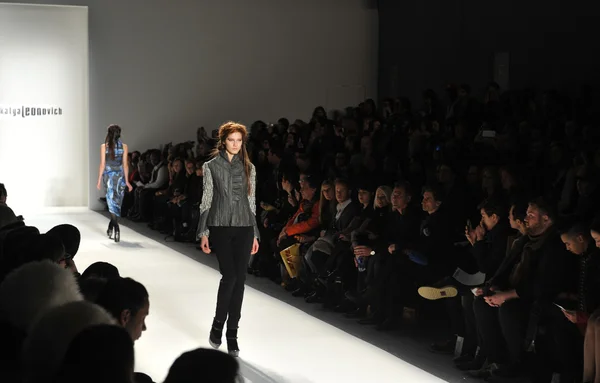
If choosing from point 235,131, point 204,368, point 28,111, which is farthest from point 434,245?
point 28,111

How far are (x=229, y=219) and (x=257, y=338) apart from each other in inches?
35.1

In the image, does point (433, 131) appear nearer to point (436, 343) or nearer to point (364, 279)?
point (364, 279)

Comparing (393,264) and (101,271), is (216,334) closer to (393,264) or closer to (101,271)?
(393,264)

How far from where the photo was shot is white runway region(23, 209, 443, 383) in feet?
17.1

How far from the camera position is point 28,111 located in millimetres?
14102

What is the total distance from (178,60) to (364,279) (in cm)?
892

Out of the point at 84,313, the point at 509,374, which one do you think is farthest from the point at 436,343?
the point at 84,313

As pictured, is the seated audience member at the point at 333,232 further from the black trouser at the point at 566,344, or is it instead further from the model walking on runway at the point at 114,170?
the model walking on runway at the point at 114,170

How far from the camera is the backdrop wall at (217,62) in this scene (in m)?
14.3

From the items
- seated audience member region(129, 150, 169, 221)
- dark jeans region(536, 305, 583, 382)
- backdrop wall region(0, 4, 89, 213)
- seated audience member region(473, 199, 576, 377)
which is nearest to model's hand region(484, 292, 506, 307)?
seated audience member region(473, 199, 576, 377)

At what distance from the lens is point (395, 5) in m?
14.9

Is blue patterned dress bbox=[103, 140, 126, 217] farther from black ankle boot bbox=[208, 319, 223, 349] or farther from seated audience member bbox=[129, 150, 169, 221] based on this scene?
black ankle boot bbox=[208, 319, 223, 349]

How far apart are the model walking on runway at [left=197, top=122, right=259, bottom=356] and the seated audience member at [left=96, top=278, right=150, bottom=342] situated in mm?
2239

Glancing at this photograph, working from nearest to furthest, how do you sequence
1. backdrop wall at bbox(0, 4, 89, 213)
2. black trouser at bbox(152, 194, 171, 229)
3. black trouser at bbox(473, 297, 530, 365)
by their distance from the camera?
black trouser at bbox(473, 297, 530, 365), black trouser at bbox(152, 194, 171, 229), backdrop wall at bbox(0, 4, 89, 213)
